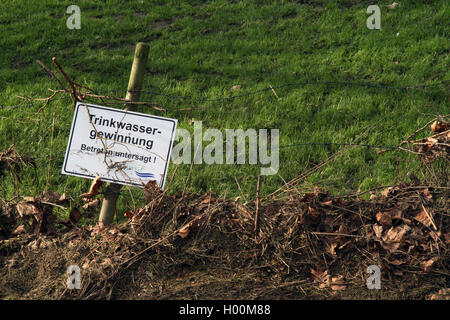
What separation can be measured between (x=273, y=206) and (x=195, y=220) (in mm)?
550

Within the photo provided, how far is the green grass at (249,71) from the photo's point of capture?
4.95m

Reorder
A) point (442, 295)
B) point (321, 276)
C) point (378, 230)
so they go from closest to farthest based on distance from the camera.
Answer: point (442, 295), point (321, 276), point (378, 230)

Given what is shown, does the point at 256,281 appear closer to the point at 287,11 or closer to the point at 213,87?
the point at 213,87

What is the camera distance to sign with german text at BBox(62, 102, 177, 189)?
3.71 m

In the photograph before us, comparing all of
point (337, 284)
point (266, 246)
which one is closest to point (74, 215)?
point (266, 246)

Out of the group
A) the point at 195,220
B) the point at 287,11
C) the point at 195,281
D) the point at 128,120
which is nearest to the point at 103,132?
the point at 128,120

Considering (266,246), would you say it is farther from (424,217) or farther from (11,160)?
(11,160)

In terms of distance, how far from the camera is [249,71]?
6.46 metres

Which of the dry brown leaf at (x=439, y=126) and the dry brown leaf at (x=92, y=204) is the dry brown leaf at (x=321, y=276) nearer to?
the dry brown leaf at (x=439, y=126)

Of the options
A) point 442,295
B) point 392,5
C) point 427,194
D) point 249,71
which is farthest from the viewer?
point 392,5

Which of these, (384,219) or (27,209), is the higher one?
(27,209)

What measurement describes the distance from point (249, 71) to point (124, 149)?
3.09m

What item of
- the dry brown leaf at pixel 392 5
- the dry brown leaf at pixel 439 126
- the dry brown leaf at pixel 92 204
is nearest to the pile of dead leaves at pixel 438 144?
the dry brown leaf at pixel 439 126

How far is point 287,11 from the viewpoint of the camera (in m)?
7.83
